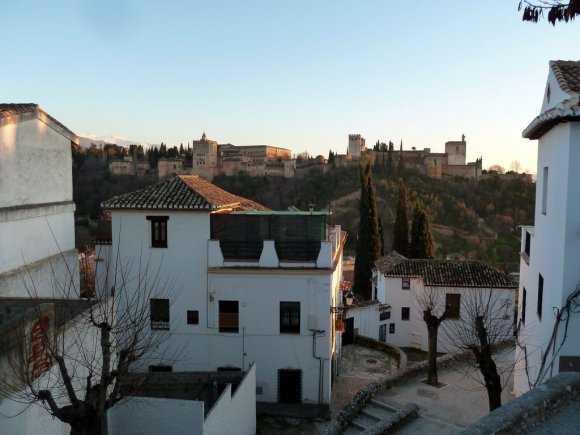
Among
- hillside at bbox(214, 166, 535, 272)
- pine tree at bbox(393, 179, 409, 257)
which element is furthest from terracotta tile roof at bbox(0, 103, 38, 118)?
hillside at bbox(214, 166, 535, 272)

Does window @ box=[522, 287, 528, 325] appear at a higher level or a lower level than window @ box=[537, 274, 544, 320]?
lower

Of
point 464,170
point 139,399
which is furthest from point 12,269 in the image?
point 464,170

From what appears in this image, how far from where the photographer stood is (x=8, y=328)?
6625 millimetres

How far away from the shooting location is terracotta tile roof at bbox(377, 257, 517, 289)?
2302cm

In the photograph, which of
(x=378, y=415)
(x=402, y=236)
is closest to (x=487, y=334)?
(x=378, y=415)

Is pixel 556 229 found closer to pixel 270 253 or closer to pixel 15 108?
pixel 270 253

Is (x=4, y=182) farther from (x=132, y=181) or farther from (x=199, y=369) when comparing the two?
(x=132, y=181)

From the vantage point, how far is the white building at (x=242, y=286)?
1493 centimetres

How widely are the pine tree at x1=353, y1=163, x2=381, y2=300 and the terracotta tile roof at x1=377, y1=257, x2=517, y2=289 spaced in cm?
635

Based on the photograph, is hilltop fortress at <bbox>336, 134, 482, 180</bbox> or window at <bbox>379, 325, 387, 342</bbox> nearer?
window at <bbox>379, 325, 387, 342</bbox>

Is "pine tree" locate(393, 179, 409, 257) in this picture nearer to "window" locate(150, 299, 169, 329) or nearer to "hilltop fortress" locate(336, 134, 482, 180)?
"window" locate(150, 299, 169, 329)

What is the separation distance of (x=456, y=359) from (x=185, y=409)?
10.3 metres

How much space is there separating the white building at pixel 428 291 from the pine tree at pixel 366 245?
6.22m

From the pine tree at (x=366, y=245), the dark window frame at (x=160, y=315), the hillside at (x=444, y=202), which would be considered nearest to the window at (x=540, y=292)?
the dark window frame at (x=160, y=315)
